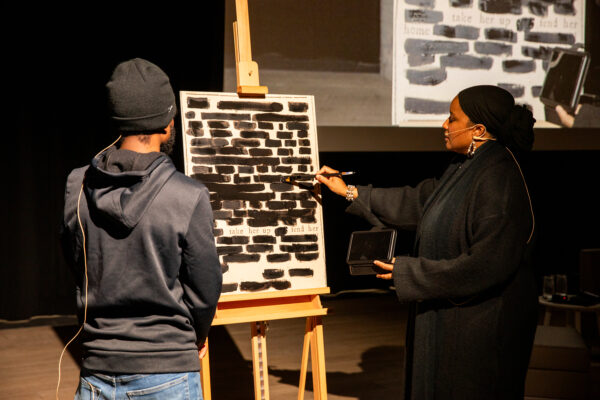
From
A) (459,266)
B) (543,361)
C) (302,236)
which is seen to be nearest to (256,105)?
(302,236)

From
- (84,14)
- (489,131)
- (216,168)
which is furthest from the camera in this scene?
(84,14)

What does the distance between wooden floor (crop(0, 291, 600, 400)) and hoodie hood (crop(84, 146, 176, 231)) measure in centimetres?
206

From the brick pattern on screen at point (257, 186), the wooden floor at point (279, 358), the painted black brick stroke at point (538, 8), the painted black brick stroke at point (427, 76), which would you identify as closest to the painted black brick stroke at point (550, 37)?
the painted black brick stroke at point (538, 8)

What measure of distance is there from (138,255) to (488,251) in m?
0.99

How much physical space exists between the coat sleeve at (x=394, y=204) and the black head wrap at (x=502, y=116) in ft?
1.46

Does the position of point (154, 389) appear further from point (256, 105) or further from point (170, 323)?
point (256, 105)

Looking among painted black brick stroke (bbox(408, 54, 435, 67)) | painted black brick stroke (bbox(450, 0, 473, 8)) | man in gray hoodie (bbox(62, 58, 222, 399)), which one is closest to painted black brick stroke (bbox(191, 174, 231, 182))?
man in gray hoodie (bbox(62, 58, 222, 399))

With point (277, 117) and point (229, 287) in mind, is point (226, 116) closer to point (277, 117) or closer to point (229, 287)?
point (277, 117)

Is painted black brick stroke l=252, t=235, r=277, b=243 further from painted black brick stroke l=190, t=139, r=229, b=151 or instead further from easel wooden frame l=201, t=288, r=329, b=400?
painted black brick stroke l=190, t=139, r=229, b=151

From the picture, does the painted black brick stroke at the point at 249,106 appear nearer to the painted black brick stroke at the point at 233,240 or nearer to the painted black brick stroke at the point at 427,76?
the painted black brick stroke at the point at 233,240

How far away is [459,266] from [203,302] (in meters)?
0.82

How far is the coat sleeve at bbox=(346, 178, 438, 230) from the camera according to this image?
2.33 meters

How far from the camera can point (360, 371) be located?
354 centimetres

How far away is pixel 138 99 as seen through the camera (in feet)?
4.13
